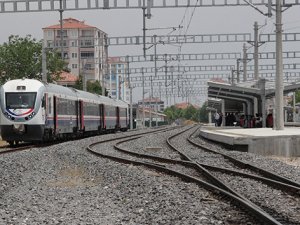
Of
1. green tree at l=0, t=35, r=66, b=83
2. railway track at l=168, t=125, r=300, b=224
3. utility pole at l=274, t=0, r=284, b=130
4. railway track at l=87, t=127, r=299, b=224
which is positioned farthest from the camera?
green tree at l=0, t=35, r=66, b=83

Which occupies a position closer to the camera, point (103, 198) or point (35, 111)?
point (103, 198)

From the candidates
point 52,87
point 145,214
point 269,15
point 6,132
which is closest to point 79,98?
point 52,87

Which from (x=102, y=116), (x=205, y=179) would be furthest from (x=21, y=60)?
(x=205, y=179)

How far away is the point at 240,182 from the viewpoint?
13.0 m

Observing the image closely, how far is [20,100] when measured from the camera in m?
28.7

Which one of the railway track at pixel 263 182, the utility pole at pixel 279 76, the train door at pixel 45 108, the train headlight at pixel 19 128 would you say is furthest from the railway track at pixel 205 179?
the utility pole at pixel 279 76

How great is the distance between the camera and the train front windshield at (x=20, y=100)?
28.5 meters

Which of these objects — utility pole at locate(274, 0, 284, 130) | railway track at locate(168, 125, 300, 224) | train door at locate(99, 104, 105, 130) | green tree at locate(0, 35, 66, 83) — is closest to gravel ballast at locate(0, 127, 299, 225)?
railway track at locate(168, 125, 300, 224)

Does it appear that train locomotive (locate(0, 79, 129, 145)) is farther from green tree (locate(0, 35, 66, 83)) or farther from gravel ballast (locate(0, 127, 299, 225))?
green tree (locate(0, 35, 66, 83))

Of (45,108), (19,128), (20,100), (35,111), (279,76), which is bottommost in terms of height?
(19,128)

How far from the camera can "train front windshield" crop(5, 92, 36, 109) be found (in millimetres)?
28453

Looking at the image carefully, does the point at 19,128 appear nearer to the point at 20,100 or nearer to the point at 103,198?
the point at 20,100

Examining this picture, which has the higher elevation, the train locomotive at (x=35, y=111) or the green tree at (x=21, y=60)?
the green tree at (x=21, y=60)

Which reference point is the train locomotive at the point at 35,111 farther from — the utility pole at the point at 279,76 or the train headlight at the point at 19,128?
the utility pole at the point at 279,76
